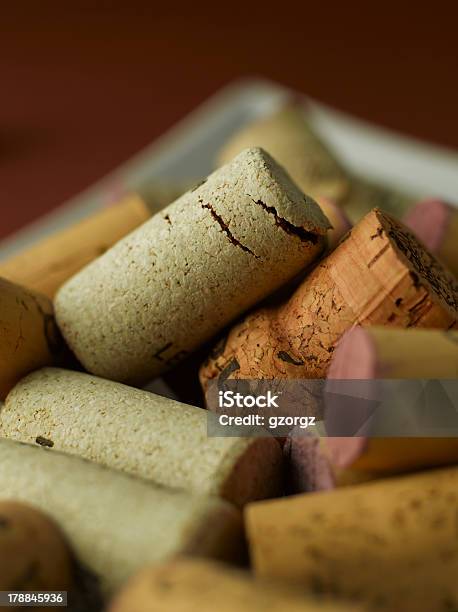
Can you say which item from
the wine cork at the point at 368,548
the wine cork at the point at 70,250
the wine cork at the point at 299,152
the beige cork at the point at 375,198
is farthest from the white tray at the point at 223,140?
the wine cork at the point at 368,548

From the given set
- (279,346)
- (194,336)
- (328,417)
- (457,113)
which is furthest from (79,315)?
(457,113)

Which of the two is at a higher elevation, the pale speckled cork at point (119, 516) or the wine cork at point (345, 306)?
the wine cork at point (345, 306)

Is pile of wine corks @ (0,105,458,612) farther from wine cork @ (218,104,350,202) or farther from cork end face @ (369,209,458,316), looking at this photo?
wine cork @ (218,104,350,202)

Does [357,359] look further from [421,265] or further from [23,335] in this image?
[23,335]

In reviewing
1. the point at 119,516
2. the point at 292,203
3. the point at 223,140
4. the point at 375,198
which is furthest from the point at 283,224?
the point at 223,140

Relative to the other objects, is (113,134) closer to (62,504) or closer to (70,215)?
(70,215)

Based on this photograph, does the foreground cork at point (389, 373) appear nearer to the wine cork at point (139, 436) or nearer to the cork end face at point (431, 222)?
the wine cork at point (139, 436)

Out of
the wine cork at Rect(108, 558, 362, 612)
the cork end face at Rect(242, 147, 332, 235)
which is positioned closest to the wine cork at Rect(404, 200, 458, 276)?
the cork end face at Rect(242, 147, 332, 235)
